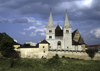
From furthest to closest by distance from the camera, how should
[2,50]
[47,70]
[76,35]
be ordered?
[76,35] < [2,50] < [47,70]

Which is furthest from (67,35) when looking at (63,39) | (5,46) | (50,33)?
(5,46)

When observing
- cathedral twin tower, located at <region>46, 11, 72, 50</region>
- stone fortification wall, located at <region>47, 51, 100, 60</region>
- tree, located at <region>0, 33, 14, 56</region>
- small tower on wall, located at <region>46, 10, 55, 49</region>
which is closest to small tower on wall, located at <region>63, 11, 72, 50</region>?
cathedral twin tower, located at <region>46, 11, 72, 50</region>

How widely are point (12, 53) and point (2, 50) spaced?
3.61m

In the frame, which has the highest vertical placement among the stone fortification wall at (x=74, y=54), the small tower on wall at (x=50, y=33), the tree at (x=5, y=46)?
the small tower on wall at (x=50, y=33)

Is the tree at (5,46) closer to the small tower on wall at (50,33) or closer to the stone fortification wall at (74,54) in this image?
the stone fortification wall at (74,54)

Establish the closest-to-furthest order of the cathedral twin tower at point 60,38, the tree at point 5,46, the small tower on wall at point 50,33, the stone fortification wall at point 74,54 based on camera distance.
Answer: the tree at point 5,46
the stone fortification wall at point 74,54
the cathedral twin tower at point 60,38
the small tower on wall at point 50,33

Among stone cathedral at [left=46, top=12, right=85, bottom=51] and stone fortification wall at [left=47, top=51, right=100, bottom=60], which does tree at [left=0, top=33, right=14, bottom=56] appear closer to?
stone fortification wall at [left=47, top=51, right=100, bottom=60]

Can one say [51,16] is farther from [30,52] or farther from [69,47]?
[30,52]

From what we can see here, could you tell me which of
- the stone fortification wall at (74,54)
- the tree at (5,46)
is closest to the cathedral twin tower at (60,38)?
the stone fortification wall at (74,54)

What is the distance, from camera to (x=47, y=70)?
26156mm

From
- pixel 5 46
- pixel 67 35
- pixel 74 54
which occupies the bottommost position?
pixel 74 54

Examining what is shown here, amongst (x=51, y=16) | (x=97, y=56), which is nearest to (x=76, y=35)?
(x=51, y=16)

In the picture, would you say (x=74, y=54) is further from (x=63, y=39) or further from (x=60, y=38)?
(x=60, y=38)

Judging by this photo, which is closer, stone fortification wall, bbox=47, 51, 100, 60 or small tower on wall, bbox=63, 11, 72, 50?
stone fortification wall, bbox=47, 51, 100, 60
